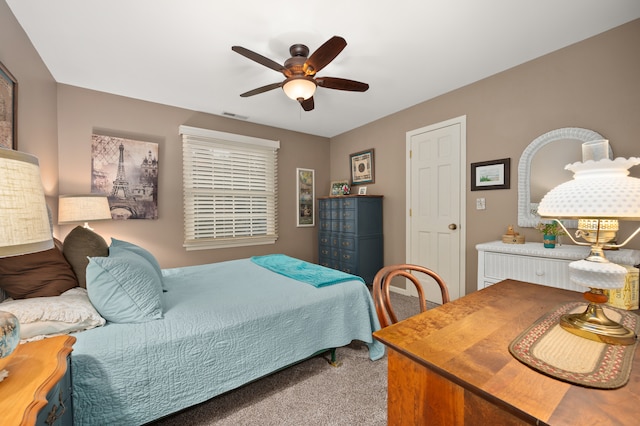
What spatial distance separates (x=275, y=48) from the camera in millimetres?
2355

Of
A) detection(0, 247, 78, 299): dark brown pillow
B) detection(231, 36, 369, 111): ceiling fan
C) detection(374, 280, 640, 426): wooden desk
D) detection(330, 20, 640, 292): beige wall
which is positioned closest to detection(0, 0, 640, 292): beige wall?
detection(330, 20, 640, 292): beige wall

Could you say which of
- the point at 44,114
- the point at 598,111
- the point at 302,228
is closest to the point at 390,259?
the point at 302,228

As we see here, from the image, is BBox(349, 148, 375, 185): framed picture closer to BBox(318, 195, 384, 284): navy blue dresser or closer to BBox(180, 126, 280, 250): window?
BBox(318, 195, 384, 284): navy blue dresser

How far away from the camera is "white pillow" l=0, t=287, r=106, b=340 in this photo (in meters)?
1.19

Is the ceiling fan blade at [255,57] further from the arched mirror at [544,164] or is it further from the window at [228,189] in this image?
the arched mirror at [544,164]

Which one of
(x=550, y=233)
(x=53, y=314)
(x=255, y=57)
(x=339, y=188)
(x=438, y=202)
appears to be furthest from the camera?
(x=339, y=188)

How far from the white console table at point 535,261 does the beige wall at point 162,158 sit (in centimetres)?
291

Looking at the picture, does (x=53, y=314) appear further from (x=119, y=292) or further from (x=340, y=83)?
(x=340, y=83)

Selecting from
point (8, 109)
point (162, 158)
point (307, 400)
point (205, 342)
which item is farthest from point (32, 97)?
point (307, 400)

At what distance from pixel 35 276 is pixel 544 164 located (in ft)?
12.7

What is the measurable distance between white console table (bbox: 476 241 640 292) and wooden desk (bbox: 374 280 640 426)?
130 centimetres

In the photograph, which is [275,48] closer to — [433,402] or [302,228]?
[433,402]

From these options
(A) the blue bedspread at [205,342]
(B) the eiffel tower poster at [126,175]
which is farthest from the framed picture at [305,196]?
(A) the blue bedspread at [205,342]

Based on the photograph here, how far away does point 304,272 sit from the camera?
2482 mm
